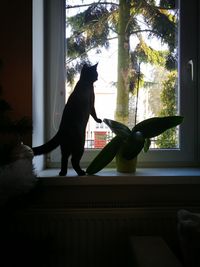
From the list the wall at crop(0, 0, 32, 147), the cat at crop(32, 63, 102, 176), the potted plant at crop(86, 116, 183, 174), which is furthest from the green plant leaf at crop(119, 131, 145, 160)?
the wall at crop(0, 0, 32, 147)

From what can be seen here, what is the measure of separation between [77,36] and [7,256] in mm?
1026

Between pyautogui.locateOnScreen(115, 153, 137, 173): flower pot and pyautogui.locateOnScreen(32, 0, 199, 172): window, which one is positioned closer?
pyautogui.locateOnScreen(115, 153, 137, 173): flower pot

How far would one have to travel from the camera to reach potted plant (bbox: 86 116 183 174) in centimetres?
115

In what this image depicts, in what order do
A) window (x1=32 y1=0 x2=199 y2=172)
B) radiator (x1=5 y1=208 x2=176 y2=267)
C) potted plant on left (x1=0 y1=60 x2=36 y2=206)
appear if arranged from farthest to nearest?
1. window (x1=32 y1=0 x2=199 y2=172)
2. radiator (x1=5 y1=208 x2=176 y2=267)
3. potted plant on left (x1=0 y1=60 x2=36 y2=206)

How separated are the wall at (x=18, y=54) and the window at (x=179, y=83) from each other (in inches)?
9.6

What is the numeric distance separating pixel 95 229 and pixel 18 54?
0.76 metres

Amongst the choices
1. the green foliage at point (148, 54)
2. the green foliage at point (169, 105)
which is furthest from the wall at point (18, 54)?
the green foliage at point (169, 105)

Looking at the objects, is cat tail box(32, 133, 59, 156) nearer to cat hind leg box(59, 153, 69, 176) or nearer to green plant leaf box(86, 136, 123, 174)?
cat hind leg box(59, 153, 69, 176)

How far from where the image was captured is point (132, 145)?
116 centimetres

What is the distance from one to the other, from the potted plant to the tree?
250mm

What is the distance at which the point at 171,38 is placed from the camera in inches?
56.7

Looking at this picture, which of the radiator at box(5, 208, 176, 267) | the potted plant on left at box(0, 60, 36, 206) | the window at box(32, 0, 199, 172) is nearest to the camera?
the potted plant on left at box(0, 60, 36, 206)

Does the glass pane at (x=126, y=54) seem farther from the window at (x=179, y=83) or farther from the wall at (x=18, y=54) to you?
the wall at (x=18, y=54)

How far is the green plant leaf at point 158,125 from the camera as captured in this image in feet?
3.83
